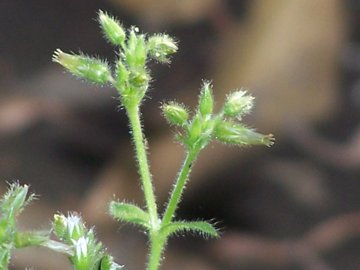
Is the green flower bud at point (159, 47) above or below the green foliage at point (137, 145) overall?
above

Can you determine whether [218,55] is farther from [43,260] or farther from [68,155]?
[43,260]

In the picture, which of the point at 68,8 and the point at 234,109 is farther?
the point at 68,8

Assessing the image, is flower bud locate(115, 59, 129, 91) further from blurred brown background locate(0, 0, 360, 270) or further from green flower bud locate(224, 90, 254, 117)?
blurred brown background locate(0, 0, 360, 270)

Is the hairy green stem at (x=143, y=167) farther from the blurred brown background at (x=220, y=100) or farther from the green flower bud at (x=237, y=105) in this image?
the blurred brown background at (x=220, y=100)

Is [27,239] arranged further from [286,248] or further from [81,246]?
[286,248]

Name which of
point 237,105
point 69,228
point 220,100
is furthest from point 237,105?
point 220,100

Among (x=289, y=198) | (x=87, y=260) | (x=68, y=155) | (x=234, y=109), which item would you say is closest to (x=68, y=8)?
(x=68, y=155)

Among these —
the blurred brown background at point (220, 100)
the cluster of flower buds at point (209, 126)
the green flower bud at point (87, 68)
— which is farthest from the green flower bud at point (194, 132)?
the blurred brown background at point (220, 100)
